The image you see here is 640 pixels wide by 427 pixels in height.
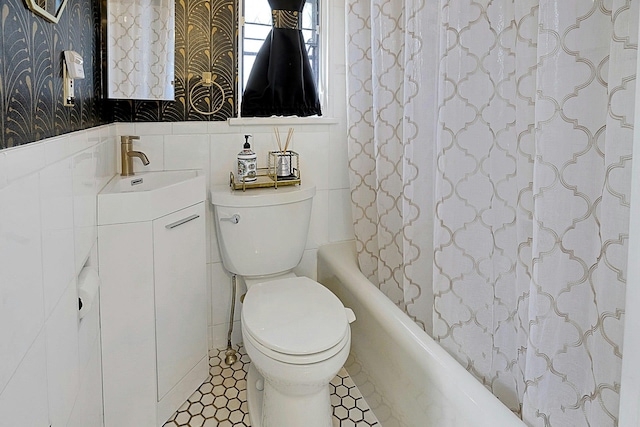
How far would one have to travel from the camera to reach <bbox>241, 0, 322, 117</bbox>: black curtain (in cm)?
215

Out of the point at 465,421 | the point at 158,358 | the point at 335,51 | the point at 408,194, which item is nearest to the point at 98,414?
the point at 158,358

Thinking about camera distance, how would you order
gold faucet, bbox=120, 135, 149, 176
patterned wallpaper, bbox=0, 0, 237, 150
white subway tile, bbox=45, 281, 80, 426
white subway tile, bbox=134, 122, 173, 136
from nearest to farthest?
patterned wallpaper, bbox=0, 0, 237, 150
white subway tile, bbox=45, 281, 80, 426
gold faucet, bbox=120, 135, 149, 176
white subway tile, bbox=134, 122, 173, 136

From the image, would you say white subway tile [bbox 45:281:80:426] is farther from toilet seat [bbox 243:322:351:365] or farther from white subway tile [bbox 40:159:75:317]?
toilet seat [bbox 243:322:351:365]

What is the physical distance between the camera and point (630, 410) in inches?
21.5

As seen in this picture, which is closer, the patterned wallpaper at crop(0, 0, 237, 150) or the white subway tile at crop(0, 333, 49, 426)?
the white subway tile at crop(0, 333, 49, 426)

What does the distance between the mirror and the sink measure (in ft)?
1.93

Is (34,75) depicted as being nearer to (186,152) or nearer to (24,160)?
(24,160)

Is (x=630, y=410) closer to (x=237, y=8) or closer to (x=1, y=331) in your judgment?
(x=1, y=331)

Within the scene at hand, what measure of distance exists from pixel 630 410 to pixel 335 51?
2.01 metres

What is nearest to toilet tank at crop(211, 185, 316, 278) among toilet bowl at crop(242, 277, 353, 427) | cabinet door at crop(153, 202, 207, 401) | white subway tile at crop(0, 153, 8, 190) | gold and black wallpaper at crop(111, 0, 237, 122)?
cabinet door at crop(153, 202, 207, 401)

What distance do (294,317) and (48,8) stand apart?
3.56ft

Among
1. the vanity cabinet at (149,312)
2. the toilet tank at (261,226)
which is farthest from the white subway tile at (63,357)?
the toilet tank at (261,226)

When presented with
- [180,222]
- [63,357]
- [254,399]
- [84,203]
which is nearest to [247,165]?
[180,222]

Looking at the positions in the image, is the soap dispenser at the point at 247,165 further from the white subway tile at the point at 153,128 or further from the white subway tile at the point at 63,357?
the white subway tile at the point at 63,357
